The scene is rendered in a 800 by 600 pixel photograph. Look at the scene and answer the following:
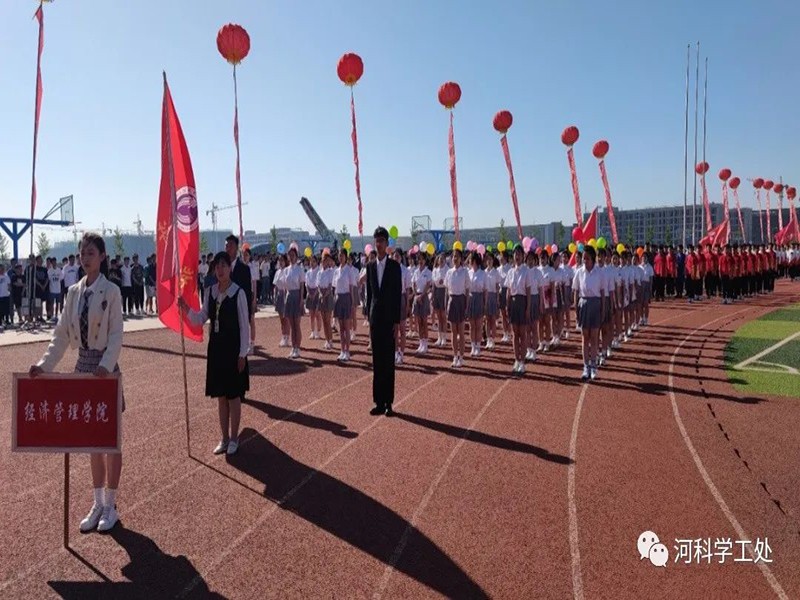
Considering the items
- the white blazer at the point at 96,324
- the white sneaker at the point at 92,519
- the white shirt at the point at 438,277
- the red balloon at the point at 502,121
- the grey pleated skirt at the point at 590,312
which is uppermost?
the red balloon at the point at 502,121

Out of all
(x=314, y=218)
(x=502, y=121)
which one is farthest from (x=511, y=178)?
(x=314, y=218)

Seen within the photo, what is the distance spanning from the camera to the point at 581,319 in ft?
31.7

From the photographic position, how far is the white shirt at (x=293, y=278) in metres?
12.5

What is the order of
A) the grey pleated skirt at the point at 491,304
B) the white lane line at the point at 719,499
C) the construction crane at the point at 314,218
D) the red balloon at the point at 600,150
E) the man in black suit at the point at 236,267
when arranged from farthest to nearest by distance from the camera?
the construction crane at the point at 314,218 → the red balloon at the point at 600,150 → the grey pleated skirt at the point at 491,304 → the man in black suit at the point at 236,267 → the white lane line at the point at 719,499

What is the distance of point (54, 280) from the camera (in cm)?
1895

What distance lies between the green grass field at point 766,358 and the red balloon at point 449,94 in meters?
11.0

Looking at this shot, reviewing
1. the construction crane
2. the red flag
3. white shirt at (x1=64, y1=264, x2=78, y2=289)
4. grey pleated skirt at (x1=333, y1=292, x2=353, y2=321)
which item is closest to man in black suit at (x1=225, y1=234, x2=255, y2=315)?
the red flag

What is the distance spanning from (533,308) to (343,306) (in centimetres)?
361

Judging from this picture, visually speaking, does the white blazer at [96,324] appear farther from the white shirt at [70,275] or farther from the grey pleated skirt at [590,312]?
the white shirt at [70,275]

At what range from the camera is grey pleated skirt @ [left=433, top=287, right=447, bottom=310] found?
13406 millimetres

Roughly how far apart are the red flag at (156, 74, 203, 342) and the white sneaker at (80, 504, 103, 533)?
2.13 m

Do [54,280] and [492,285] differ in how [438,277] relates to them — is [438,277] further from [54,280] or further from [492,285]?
[54,280]

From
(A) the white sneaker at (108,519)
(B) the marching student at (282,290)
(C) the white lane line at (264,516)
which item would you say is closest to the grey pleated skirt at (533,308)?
(C) the white lane line at (264,516)

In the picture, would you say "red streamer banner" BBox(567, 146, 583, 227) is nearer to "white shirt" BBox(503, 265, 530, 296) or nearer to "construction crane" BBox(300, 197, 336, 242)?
"white shirt" BBox(503, 265, 530, 296)
